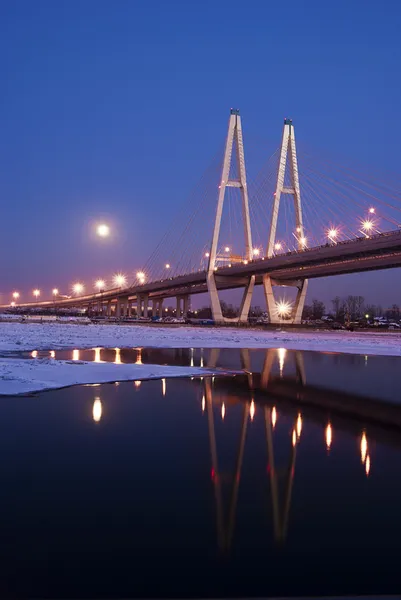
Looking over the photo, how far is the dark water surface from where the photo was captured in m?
3.72

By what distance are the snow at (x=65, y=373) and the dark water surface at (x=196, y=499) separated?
1.69 m

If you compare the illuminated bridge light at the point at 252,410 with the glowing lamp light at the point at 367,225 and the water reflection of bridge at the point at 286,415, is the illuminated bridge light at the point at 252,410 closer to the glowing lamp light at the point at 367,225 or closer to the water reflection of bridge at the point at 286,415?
the water reflection of bridge at the point at 286,415

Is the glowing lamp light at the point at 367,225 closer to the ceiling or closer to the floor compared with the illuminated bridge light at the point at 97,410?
closer to the ceiling

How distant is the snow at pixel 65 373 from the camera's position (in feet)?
39.6

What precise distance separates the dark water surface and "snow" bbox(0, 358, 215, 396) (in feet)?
5.53

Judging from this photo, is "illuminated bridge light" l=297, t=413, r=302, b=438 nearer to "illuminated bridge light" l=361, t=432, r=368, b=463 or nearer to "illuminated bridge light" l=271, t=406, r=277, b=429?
"illuminated bridge light" l=271, t=406, r=277, b=429

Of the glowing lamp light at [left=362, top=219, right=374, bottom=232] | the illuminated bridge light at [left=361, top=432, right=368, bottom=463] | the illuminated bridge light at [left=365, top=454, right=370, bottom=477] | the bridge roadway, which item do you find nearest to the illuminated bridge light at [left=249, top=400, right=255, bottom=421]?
the illuminated bridge light at [left=361, top=432, right=368, bottom=463]

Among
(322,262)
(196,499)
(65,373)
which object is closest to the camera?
(196,499)

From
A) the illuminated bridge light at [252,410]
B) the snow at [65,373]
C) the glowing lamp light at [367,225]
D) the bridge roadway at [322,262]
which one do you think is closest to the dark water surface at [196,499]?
the illuminated bridge light at [252,410]

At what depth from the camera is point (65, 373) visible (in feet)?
46.8

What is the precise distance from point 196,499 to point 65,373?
9.80m

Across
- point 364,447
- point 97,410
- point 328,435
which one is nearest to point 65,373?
point 97,410

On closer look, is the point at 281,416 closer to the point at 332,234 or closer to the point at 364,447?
the point at 364,447

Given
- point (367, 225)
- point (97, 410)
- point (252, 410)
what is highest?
point (367, 225)
